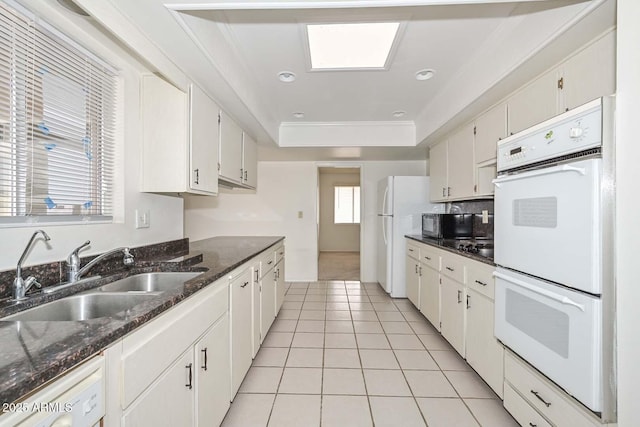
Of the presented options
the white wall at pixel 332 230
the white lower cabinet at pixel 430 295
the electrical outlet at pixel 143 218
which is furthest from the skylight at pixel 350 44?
the white wall at pixel 332 230

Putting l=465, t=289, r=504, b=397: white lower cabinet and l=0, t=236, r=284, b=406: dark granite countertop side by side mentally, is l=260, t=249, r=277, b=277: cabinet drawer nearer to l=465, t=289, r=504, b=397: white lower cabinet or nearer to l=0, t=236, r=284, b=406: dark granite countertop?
l=0, t=236, r=284, b=406: dark granite countertop

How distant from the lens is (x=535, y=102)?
1937mm

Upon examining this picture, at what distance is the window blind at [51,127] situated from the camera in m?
1.14

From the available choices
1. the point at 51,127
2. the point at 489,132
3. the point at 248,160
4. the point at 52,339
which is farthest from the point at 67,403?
the point at 489,132

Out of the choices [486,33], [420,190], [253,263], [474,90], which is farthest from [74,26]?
[420,190]

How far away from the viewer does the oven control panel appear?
1130 millimetres

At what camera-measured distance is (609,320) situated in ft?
3.57

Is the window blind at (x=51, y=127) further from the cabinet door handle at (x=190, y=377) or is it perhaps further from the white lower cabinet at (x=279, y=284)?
the white lower cabinet at (x=279, y=284)

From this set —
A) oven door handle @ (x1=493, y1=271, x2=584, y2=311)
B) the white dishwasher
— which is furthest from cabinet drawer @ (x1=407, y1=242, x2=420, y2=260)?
the white dishwasher

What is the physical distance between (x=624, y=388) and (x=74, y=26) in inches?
110

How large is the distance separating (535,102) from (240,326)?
8.06 ft

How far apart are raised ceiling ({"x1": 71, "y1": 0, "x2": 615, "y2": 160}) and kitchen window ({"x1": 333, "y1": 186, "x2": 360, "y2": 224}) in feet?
16.2

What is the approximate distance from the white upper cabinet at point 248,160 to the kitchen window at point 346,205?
201 inches

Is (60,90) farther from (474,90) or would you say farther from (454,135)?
(454,135)
